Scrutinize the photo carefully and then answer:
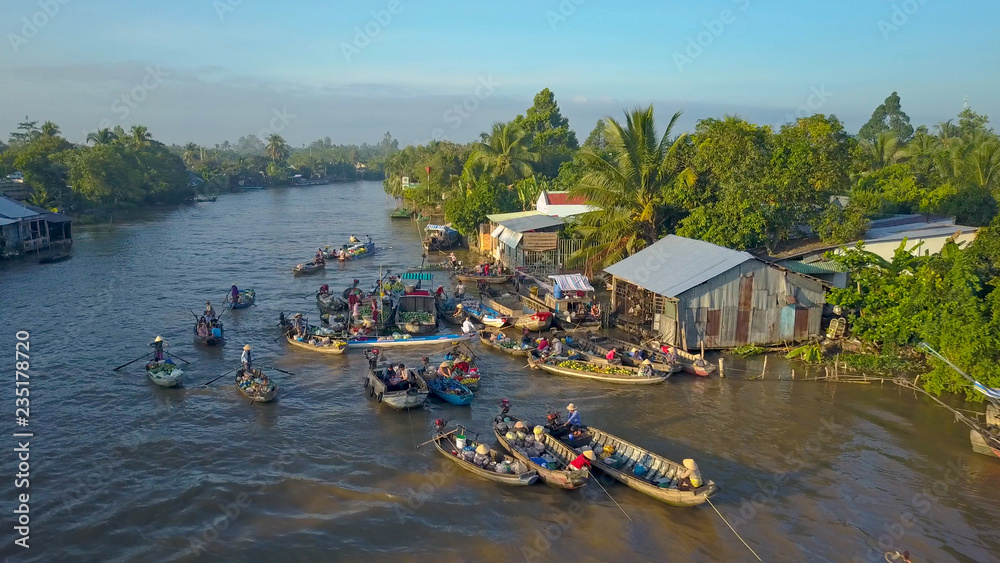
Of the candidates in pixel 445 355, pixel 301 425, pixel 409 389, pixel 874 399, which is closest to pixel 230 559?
pixel 301 425

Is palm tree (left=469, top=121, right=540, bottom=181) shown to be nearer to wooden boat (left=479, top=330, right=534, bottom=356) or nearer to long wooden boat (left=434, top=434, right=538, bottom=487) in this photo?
wooden boat (left=479, top=330, right=534, bottom=356)

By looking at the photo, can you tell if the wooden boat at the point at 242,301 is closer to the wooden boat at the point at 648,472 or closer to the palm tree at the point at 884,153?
the wooden boat at the point at 648,472

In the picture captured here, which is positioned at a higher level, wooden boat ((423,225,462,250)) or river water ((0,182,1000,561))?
wooden boat ((423,225,462,250))

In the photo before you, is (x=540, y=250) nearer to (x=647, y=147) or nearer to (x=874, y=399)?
(x=647, y=147)

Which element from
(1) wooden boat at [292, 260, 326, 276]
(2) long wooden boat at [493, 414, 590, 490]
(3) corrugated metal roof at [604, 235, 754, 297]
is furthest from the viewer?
(1) wooden boat at [292, 260, 326, 276]

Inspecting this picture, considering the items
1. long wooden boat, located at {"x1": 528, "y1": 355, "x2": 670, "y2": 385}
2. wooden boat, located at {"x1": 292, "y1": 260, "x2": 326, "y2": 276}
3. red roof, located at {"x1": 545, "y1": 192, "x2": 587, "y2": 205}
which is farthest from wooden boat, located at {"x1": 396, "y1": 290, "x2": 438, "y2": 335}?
red roof, located at {"x1": 545, "y1": 192, "x2": 587, "y2": 205}

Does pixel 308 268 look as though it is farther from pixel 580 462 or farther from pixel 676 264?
pixel 580 462

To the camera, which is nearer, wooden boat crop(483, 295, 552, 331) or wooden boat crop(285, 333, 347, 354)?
wooden boat crop(285, 333, 347, 354)

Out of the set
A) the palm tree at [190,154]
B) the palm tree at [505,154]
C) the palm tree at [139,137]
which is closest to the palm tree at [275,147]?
the palm tree at [190,154]
